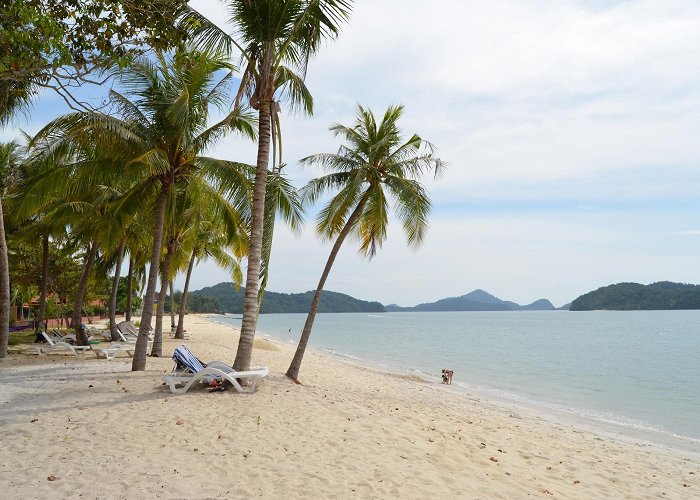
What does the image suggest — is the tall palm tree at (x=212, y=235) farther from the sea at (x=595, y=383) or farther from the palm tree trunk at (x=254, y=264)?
the sea at (x=595, y=383)

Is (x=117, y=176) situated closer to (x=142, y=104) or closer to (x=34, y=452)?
(x=142, y=104)

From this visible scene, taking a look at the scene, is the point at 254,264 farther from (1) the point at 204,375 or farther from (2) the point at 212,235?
(2) the point at 212,235

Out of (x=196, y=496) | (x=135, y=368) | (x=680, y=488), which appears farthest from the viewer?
(x=135, y=368)

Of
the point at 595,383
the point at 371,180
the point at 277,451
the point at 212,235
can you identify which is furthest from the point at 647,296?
the point at 277,451

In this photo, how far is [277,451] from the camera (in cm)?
579

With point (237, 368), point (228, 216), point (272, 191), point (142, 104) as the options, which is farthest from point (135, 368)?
point (142, 104)

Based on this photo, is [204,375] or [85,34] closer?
[85,34]

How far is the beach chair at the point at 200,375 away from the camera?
8.63 meters

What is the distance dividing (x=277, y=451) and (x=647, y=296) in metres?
162

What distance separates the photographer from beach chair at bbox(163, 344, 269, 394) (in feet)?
28.3

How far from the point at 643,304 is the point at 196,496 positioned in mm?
164174

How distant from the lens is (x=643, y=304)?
146 m

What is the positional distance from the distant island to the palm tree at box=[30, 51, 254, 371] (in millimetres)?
152369

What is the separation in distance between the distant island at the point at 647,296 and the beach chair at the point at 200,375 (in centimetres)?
15308
